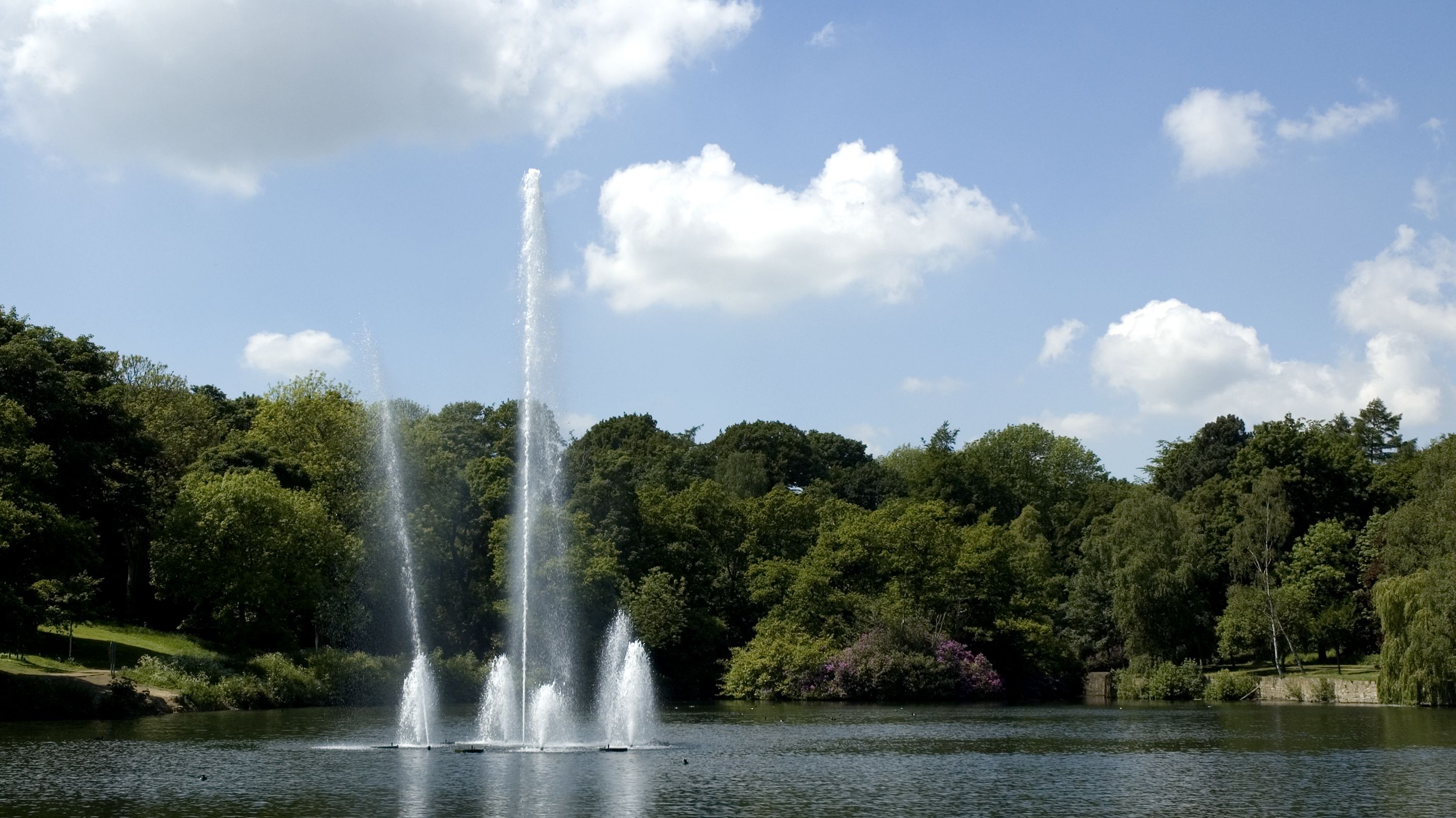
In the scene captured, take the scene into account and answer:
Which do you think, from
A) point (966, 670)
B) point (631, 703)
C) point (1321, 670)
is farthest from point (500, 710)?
point (1321, 670)

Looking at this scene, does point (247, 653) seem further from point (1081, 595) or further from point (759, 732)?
point (1081, 595)

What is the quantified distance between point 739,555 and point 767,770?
2397 inches

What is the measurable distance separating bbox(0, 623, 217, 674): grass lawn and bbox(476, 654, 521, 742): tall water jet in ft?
68.1

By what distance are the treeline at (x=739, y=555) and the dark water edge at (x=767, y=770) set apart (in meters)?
16.4

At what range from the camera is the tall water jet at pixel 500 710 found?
4709cm

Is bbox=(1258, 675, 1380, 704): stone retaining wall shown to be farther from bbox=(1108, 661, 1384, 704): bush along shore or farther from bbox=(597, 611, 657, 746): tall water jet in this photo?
bbox=(597, 611, 657, 746): tall water jet

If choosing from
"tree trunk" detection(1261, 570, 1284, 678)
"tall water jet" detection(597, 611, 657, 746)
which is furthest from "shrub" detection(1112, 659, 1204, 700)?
"tall water jet" detection(597, 611, 657, 746)

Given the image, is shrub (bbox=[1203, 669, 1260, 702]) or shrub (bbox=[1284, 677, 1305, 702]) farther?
shrub (bbox=[1203, 669, 1260, 702])

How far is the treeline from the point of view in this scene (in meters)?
68.8

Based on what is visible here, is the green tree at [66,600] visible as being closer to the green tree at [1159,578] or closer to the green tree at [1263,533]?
the green tree at [1159,578]

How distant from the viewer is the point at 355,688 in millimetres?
69688

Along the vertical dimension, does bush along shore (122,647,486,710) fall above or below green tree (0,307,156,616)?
below

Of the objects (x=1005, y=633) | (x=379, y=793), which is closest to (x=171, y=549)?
(x=379, y=793)

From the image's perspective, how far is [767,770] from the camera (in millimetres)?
37750
